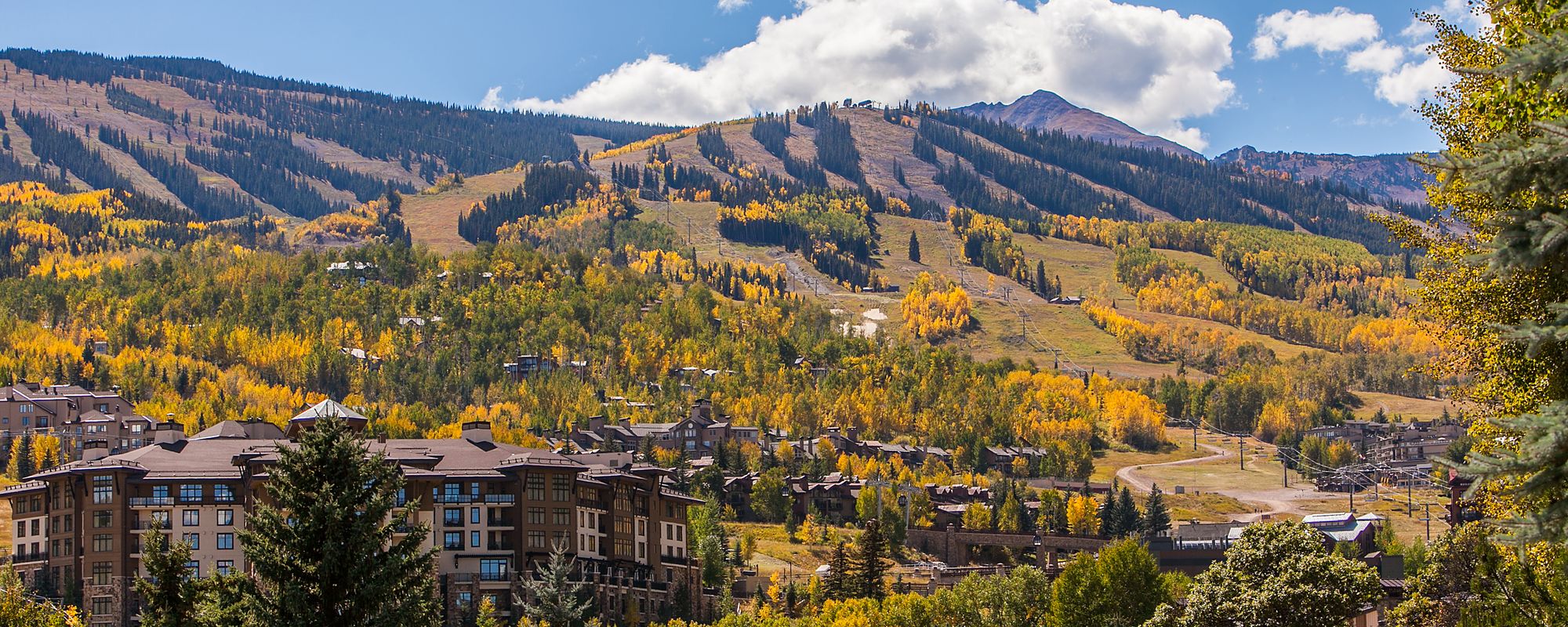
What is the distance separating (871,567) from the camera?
14575 centimetres

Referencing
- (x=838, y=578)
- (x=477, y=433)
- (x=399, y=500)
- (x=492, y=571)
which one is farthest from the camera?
(x=477, y=433)

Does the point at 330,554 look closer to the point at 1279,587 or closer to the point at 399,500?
the point at 1279,587

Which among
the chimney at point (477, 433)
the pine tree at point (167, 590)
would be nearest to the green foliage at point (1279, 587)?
the pine tree at point (167, 590)

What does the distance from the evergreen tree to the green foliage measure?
1189 inches

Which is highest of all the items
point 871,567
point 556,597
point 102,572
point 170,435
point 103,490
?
point 170,435

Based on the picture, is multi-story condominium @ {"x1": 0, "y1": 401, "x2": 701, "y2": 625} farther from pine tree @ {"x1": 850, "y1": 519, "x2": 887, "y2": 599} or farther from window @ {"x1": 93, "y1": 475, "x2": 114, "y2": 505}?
pine tree @ {"x1": 850, "y1": 519, "x2": 887, "y2": 599}

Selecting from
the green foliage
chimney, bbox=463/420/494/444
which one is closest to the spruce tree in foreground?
the green foliage

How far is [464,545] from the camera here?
127 meters

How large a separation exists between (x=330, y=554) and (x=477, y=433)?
103589 millimetres

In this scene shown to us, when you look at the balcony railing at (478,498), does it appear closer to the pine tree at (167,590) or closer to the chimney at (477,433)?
the chimney at (477,433)

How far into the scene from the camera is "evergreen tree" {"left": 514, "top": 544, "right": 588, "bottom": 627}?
83875 millimetres

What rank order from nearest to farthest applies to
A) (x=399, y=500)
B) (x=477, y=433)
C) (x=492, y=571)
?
(x=399, y=500)
(x=492, y=571)
(x=477, y=433)

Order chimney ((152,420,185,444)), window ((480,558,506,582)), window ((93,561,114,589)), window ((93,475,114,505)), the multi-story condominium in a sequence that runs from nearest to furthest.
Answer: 1. window ((93,561,114,589))
2. the multi-story condominium
3. window ((93,475,114,505))
4. window ((480,558,506,582))
5. chimney ((152,420,185,444))

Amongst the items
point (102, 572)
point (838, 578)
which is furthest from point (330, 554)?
point (838, 578)
